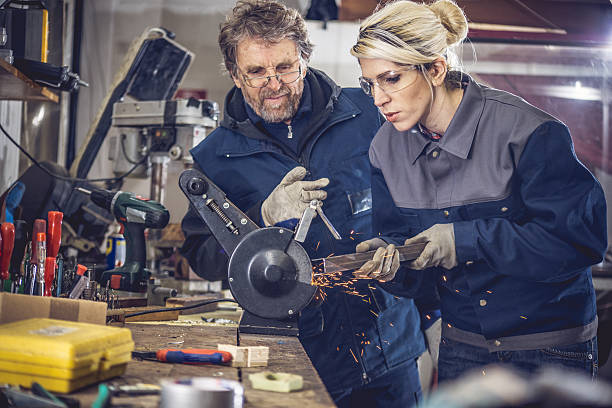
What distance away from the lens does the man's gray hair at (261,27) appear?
6.82ft

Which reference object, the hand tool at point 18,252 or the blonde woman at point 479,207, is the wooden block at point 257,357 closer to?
the blonde woman at point 479,207

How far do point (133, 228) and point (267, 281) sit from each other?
2.76 ft

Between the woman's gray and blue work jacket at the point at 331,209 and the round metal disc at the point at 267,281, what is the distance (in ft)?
1.20

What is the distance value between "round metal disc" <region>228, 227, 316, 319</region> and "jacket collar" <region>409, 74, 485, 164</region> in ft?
1.73

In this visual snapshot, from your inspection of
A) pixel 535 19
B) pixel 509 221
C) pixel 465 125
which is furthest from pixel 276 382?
pixel 535 19

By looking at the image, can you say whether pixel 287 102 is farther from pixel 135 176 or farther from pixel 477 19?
pixel 477 19

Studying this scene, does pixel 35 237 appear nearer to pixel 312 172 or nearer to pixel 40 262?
pixel 40 262

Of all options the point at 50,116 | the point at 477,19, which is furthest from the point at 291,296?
the point at 477,19

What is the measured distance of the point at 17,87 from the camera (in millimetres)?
2049

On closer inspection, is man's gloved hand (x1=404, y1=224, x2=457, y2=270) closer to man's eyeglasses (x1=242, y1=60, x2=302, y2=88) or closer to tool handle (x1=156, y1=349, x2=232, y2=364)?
tool handle (x1=156, y1=349, x2=232, y2=364)

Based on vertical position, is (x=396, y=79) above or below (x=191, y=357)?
above

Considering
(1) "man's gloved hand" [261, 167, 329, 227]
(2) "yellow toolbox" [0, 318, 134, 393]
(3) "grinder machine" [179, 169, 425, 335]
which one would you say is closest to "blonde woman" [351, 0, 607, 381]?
(3) "grinder machine" [179, 169, 425, 335]

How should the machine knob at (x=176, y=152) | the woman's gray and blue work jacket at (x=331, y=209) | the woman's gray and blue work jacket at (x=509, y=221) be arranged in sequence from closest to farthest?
the woman's gray and blue work jacket at (x=509, y=221) → the woman's gray and blue work jacket at (x=331, y=209) → the machine knob at (x=176, y=152)

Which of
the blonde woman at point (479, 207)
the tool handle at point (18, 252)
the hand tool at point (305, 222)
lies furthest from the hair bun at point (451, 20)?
the tool handle at point (18, 252)
